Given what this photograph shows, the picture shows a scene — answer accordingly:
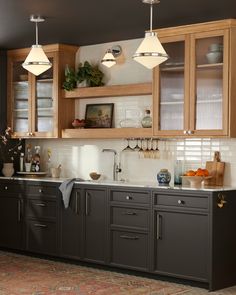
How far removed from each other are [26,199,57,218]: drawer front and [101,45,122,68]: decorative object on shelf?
1.73 meters

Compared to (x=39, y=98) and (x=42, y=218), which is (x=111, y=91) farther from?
(x=42, y=218)

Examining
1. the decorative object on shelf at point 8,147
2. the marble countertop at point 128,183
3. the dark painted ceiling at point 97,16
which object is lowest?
the marble countertop at point 128,183

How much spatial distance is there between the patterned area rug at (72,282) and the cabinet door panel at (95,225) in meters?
0.19

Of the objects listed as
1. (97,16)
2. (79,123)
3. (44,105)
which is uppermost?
(97,16)

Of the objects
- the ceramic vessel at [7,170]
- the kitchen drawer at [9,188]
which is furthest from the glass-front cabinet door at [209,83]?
the ceramic vessel at [7,170]

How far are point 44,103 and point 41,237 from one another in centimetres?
166

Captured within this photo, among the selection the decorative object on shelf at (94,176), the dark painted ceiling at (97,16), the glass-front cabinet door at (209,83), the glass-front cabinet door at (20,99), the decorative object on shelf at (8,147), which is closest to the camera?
the dark painted ceiling at (97,16)

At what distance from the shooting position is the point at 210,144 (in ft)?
22.7

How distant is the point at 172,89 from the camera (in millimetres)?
6836

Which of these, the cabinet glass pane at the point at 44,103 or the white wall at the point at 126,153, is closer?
the white wall at the point at 126,153

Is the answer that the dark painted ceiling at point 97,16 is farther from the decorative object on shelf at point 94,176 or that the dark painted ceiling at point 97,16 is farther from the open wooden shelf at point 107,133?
the decorative object on shelf at point 94,176

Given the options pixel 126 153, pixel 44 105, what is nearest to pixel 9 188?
pixel 44 105

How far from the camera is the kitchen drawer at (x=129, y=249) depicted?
6.75 m

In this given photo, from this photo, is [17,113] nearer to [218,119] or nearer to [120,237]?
[120,237]
